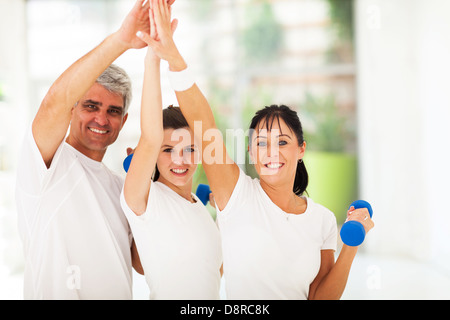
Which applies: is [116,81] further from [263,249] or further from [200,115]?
[263,249]

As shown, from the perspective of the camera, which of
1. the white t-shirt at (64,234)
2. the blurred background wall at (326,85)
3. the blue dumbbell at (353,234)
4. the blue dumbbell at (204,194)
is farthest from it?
the blurred background wall at (326,85)

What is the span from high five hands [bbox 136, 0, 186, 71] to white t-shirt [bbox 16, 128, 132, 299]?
391 mm

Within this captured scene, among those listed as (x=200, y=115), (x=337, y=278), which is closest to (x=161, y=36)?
(x=200, y=115)

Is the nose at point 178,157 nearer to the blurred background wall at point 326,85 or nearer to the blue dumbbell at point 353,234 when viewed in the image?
the blue dumbbell at point 353,234

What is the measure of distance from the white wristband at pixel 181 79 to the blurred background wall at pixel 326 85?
3038 millimetres

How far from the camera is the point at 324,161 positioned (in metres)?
4.66

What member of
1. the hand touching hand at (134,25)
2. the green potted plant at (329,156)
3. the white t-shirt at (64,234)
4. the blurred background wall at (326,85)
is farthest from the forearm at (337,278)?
the green potted plant at (329,156)

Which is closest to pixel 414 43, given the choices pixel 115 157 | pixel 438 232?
pixel 438 232

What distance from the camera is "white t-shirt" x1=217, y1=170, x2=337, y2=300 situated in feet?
3.55

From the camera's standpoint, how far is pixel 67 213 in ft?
3.82

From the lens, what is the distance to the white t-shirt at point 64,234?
114cm

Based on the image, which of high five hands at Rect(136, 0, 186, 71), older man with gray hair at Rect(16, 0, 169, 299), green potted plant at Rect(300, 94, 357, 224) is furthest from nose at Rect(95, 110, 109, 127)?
green potted plant at Rect(300, 94, 357, 224)
